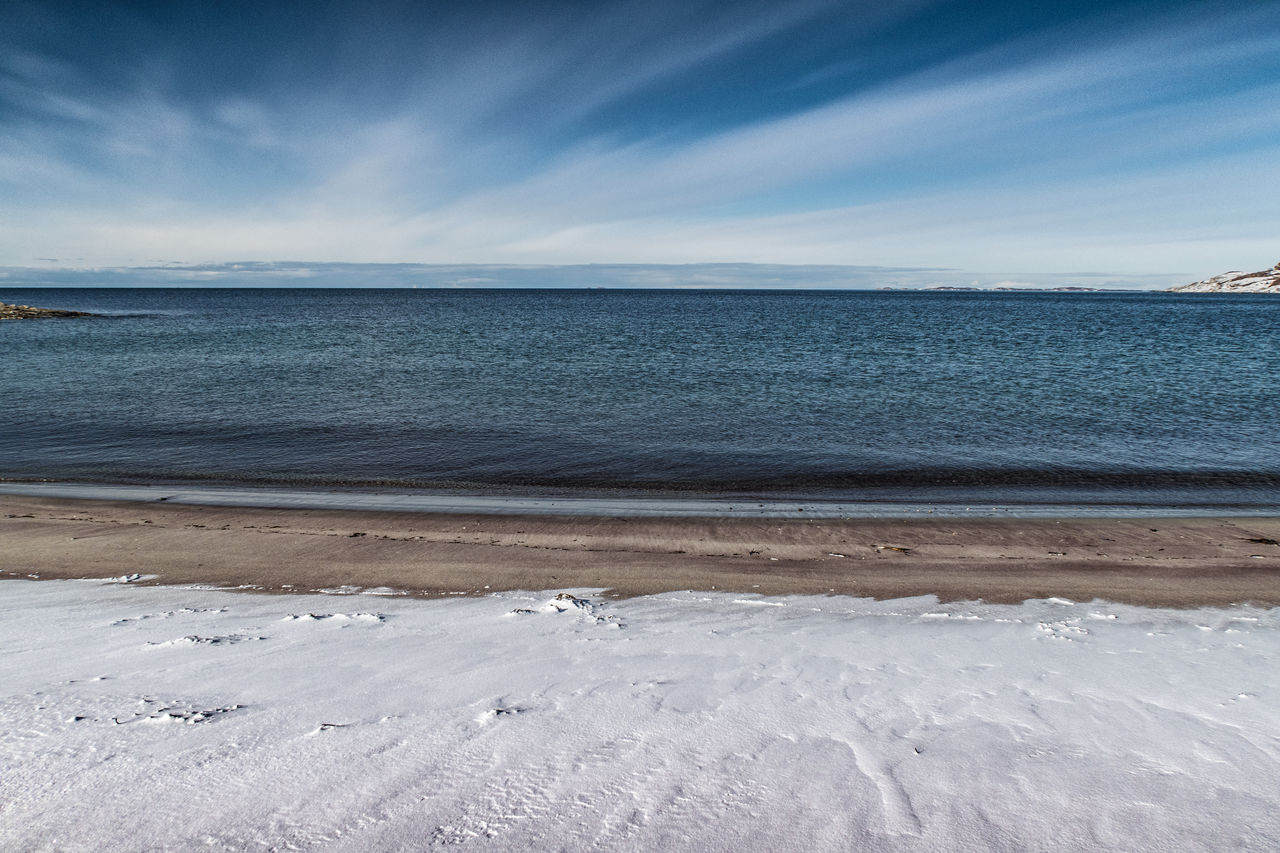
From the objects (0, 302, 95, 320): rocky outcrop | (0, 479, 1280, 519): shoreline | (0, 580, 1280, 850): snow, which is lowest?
(0, 479, 1280, 519): shoreline

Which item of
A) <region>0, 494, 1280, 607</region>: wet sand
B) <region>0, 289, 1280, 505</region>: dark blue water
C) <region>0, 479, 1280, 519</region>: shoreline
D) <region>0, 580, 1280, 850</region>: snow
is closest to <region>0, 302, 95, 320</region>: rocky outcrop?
<region>0, 289, 1280, 505</region>: dark blue water

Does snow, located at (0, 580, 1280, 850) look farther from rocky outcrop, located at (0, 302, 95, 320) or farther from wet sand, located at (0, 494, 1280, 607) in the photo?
rocky outcrop, located at (0, 302, 95, 320)

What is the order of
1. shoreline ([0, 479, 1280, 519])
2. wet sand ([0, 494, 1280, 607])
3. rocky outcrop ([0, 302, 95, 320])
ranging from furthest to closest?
rocky outcrop ([0, 302, 95, 320])
shoreline ([0, 479, 1280, 519])
wet sand ([0, 494, 1280, 607])

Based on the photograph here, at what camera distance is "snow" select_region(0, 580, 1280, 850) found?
11.0ft

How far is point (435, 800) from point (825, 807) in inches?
84.7

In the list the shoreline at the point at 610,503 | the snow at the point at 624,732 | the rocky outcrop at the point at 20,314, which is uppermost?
the rocky outcrop at the point at 20,314

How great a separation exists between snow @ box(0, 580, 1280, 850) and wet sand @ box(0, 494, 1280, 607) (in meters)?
1.55

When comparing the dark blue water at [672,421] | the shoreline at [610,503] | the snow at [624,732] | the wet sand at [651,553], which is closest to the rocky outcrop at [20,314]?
the dark blue water at [672,421]

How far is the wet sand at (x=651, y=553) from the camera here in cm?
816

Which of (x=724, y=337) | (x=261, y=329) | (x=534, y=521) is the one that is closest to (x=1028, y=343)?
(x=724, y=337)

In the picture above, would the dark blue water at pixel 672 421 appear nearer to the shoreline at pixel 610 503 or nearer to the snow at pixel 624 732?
the shoreline at pixel 610 503

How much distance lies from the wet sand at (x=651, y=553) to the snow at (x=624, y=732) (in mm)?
1550

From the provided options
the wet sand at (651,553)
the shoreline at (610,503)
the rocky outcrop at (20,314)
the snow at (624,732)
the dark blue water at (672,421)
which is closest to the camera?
the snow at (624,732)

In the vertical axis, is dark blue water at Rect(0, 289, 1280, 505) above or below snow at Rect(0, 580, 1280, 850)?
below
